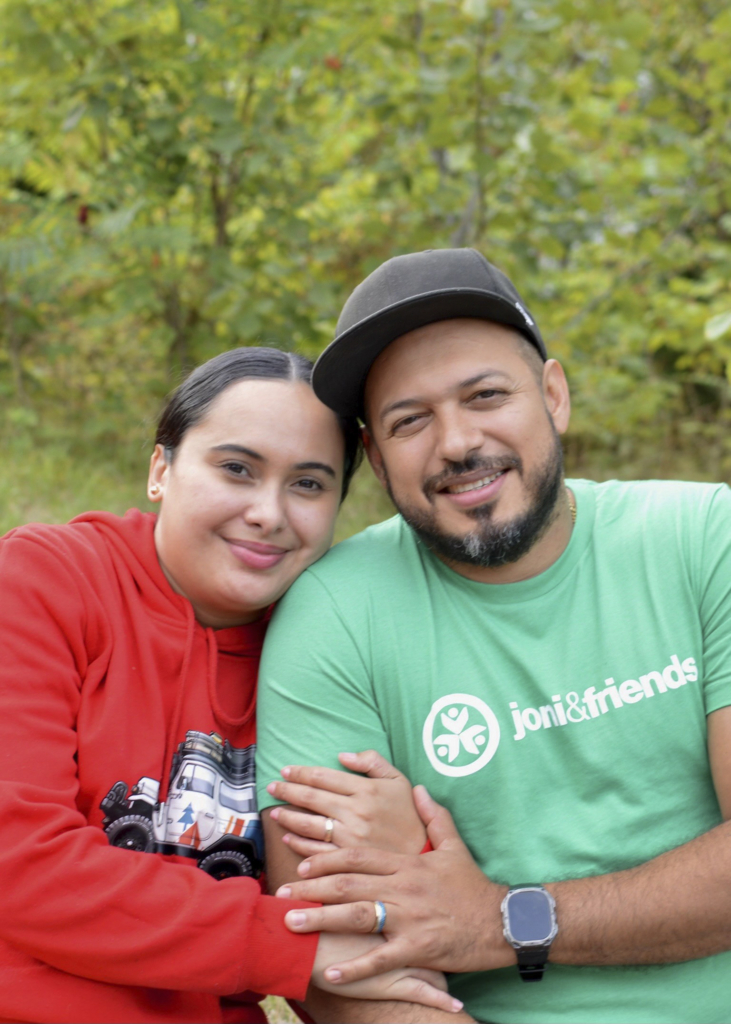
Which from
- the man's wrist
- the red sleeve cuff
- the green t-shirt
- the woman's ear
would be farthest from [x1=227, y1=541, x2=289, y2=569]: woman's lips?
the man's wrist

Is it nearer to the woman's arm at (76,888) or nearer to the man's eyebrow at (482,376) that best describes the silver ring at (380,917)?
the woman's arm at (76,888)

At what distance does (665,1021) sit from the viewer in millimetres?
1969

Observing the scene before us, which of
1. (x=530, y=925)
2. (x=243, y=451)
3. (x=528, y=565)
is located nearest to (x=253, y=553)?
(x=243, y=451)

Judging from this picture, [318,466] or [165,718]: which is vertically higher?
[318,466]

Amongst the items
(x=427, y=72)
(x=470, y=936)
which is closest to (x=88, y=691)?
(x=470, y=936)

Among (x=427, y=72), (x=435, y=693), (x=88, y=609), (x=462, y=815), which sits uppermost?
(x=427, y=72)

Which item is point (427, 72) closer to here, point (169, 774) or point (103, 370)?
point (103, 370)

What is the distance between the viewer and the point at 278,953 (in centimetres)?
184

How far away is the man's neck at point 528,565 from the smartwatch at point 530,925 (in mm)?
686

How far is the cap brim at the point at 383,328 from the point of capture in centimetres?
217

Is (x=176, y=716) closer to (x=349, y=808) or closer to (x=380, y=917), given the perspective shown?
(x=349, y=808)

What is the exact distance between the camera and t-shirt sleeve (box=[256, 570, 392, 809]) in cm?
203

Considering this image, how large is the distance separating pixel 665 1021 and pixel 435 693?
2.64 feet

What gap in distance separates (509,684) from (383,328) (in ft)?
2.80
